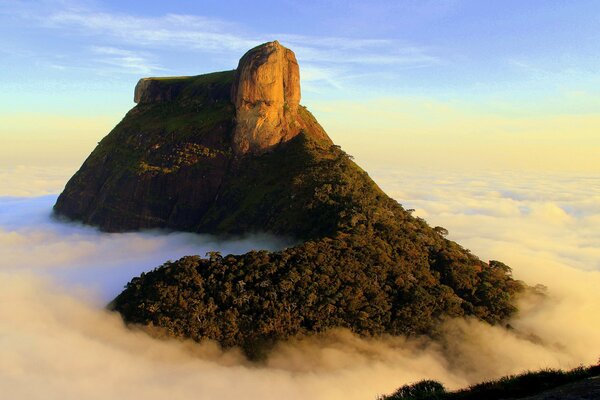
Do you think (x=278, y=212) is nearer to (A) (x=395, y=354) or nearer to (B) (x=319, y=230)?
(B) (x=319, y=230)

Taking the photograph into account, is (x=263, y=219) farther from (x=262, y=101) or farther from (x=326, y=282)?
(x=262, y=101)

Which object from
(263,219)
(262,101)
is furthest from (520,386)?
(262,101)

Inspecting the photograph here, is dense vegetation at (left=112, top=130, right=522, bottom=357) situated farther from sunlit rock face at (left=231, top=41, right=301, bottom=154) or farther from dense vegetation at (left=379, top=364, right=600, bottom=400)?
dense vegetation at (left=379, top=364, right=600, bottom=400)


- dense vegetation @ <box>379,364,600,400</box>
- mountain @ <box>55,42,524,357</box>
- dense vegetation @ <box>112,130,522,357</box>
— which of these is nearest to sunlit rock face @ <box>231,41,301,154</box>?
mountain @ <box>55,42,524,357</box>

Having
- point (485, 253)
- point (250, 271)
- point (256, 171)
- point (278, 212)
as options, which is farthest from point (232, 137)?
point (485, 253)

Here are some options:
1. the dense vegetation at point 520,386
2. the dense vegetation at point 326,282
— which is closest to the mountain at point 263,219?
the dense vegetation at point 326,282

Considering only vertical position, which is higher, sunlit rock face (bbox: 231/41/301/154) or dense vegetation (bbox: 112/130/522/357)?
sunlit rock face (bbox: 231/41/301/154)
